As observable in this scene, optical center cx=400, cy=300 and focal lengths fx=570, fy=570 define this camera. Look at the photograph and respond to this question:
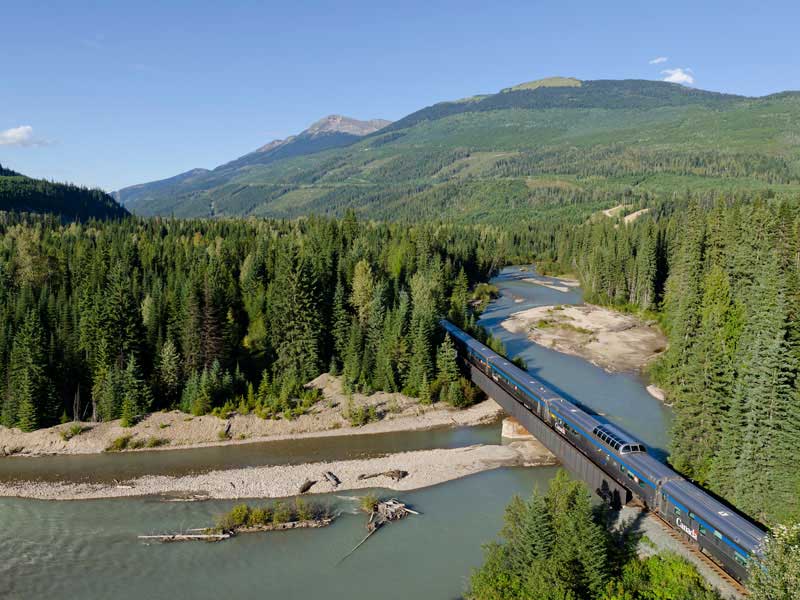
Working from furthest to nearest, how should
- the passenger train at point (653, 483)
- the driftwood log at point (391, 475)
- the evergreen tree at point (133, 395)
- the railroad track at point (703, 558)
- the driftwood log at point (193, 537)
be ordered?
1. the evergreen tree at point (133, 395)
2. the driftwood log at point (391, 475)
3. the driftwood log at point (193, 537)
4. the railroad track at point (703, 558)
5. the passenger train at point (653, 483)

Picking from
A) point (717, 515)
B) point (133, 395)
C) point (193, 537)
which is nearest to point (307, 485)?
point (193, 537)

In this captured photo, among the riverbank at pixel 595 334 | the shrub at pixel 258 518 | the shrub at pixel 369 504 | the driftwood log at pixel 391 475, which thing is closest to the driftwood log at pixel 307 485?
the driftwood log at pixel 391 475

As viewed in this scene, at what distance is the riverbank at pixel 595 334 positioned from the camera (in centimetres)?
8898

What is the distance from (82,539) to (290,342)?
37.5m

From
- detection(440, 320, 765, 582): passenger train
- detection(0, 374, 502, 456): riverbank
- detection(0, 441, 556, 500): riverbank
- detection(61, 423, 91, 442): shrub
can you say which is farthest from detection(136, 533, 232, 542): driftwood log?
detection(440, 320, 765, 582): passenger train

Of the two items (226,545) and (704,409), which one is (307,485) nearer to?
(226,545)

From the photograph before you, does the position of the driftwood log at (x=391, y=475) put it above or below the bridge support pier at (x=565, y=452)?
below

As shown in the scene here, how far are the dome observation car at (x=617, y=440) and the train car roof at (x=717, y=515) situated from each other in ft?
14.7

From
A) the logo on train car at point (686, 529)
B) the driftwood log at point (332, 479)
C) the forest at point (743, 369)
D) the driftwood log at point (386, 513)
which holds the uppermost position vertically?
the forest at point (743, 369)

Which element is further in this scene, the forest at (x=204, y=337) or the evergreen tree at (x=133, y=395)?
the forest at (x=204, y=337)

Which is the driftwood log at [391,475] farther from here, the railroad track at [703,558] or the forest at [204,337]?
the railroad track at [703,558]

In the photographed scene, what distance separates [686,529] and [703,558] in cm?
176

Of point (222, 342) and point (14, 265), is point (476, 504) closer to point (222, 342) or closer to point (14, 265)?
point (222, 342)

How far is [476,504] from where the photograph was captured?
152 ft
